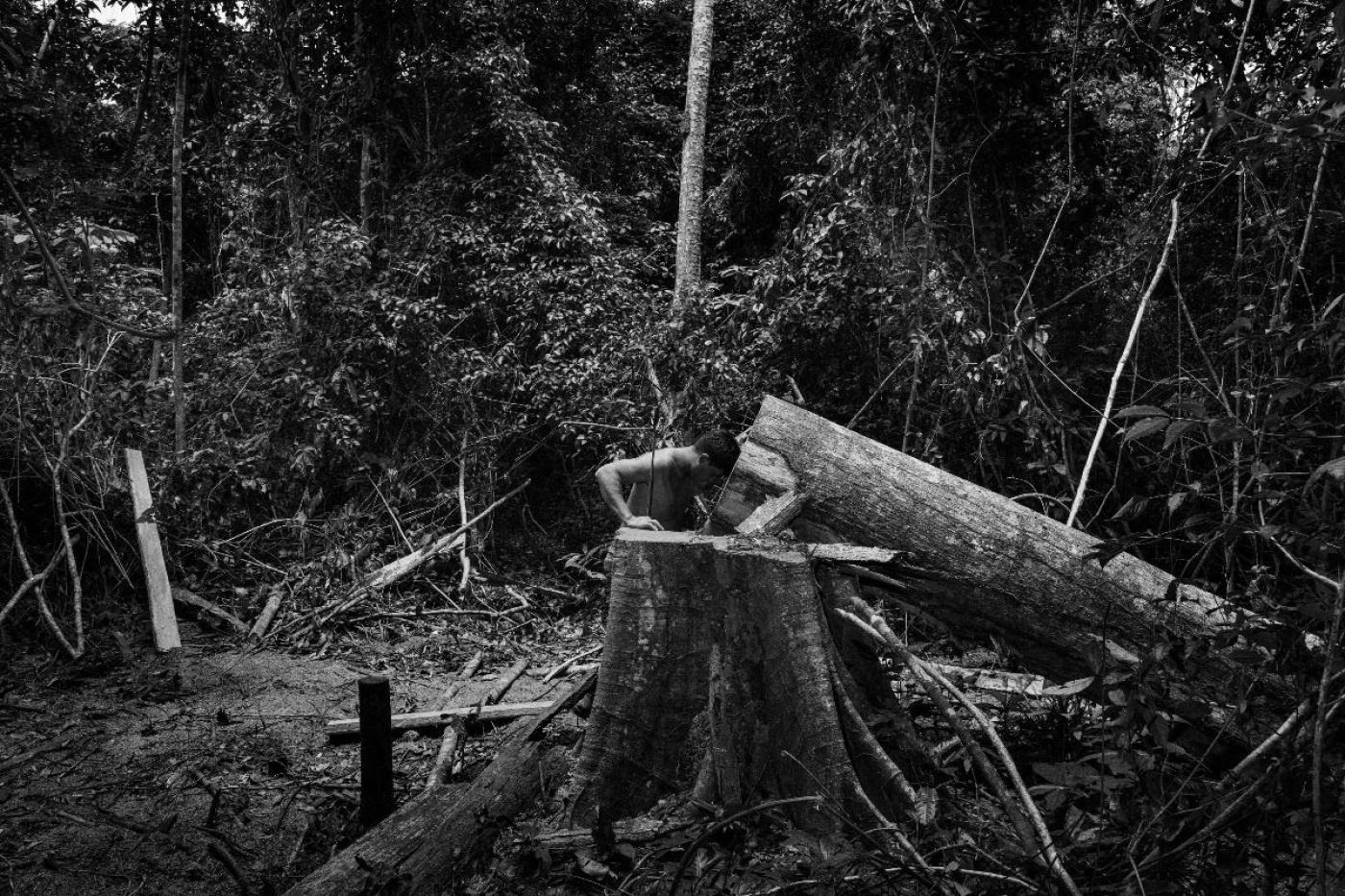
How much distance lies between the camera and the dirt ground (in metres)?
3.08

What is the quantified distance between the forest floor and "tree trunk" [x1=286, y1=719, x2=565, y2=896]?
502 mm

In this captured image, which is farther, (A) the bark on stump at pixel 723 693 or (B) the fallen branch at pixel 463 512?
(B) the fallen branch at pixel 463 512

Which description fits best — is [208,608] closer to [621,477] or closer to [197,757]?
[197,757]

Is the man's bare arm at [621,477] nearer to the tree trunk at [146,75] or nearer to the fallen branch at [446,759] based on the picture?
the fallen branch at [446,759]

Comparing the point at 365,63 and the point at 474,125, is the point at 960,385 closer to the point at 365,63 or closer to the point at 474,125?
the point at 474,125

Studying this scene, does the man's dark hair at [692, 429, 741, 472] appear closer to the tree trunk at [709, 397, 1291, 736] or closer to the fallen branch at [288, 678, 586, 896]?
the tree trunk at [709, 397, 1291, 736]

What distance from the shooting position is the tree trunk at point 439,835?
2.48 m

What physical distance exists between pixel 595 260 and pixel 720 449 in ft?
15.5

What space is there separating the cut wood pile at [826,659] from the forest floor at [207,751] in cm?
84

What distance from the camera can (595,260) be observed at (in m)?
8.55

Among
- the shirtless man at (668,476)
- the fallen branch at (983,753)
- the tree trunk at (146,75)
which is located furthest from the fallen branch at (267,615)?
the fallen branch at (983,753)

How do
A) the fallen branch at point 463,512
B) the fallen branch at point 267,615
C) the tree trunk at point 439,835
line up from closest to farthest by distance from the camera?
1. the tree trunk at point 439,835
2. the fallen branch at point 267,615
3. the fallen branch at point 463,512

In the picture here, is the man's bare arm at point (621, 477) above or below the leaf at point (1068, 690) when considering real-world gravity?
above

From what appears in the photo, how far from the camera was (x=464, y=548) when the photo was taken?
724 centimetres
